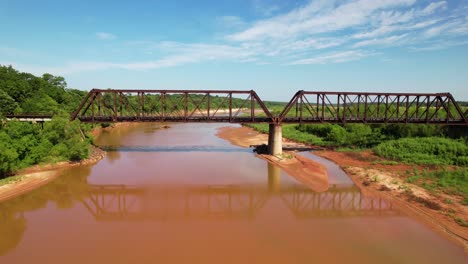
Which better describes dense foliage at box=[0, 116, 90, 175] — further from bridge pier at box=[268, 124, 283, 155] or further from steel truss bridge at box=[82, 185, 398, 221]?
bridge pier at box=[268, 124, 283, 155]

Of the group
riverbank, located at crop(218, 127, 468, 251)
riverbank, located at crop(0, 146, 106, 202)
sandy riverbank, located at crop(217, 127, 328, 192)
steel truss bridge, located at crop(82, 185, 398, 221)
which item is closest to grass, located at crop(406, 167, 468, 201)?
riverbank, located at crop(218, 127, 468, 251)

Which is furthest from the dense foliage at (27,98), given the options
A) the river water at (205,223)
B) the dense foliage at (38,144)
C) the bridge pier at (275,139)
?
the bridge pier at (275,139)

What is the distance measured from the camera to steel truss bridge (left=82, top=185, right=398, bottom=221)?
2231 centimetres

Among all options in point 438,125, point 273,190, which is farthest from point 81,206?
point 438,125

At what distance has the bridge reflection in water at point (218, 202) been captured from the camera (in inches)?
880

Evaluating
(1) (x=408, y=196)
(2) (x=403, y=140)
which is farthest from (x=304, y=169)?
(2) (x=403, y=140)

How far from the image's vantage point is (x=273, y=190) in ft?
93.9

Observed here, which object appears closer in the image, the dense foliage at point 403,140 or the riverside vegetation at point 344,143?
the riverside vegetation at point 344,143

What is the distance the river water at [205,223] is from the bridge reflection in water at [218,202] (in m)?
0.09

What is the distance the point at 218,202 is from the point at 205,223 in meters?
4.72

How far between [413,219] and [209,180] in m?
19.3

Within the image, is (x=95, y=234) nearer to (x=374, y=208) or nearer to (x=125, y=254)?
(x=125, y=254)

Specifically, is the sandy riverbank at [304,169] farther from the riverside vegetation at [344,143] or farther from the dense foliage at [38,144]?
the dense foliage at [38,144]

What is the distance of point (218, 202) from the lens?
25156mm
